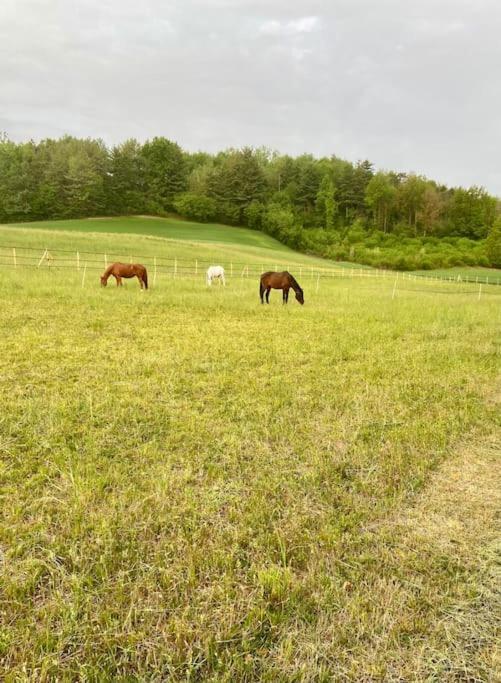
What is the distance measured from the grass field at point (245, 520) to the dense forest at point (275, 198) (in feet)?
189

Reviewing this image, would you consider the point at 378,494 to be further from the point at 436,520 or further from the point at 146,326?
the point at 146,326

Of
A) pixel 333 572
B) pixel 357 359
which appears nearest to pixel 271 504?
pixel 333 572

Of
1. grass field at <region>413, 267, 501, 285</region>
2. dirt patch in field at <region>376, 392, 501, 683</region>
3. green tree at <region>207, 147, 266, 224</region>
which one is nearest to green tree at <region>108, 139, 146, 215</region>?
green tree at <region>207, 147, 266, 224</region>

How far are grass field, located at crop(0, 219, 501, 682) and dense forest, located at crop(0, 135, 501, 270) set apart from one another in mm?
57721

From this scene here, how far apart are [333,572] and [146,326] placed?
8945 mm

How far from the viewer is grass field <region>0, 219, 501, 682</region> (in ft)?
7.03

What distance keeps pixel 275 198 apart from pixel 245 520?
84.2 meters

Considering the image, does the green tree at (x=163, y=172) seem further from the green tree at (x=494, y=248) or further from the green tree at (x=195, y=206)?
the green tree at (x=494, y=248)

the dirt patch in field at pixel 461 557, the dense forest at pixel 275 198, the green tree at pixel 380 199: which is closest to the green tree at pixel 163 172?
the dense forest at pixel 275 198

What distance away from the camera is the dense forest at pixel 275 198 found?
62.3 metres

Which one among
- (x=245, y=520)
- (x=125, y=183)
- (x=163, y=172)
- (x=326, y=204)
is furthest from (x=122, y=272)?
(x=326, y=204)

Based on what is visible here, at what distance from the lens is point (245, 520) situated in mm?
3145

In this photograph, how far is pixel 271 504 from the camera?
3363 mm

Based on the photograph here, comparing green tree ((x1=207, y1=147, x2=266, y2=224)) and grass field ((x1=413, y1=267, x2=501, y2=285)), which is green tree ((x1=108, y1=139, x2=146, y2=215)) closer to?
green tree ((x1=207, y1=147, x2=266, y2=224))
